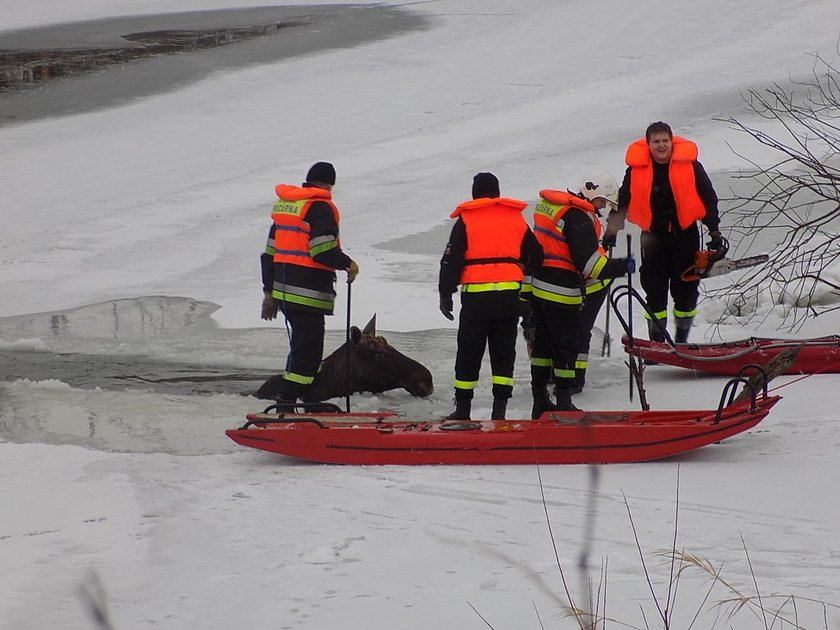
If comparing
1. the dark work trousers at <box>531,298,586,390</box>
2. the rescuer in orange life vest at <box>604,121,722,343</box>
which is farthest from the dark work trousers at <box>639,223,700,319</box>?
the dark work trousers at <box>531,298,586,390</box>

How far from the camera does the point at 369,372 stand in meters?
7.10

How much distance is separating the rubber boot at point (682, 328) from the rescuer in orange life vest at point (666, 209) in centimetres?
3

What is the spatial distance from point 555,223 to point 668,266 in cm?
141

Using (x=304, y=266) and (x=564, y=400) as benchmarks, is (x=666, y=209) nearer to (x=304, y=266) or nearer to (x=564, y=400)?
(x=564, y=400)

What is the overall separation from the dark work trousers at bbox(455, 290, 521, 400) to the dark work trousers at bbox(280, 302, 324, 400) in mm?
823

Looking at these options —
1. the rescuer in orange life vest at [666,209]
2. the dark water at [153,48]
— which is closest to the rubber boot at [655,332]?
the rescuer in orange life vest at [666,209]

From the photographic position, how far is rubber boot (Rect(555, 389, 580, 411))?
6.43 metres

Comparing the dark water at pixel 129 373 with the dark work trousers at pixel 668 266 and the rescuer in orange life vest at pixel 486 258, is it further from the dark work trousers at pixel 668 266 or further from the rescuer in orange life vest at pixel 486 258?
the dark work trousers at pixel 668 266

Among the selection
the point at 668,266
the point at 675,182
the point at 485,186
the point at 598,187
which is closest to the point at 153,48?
the point at 668,266

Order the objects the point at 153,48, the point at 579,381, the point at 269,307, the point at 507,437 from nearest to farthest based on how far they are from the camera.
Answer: the point at 507,437 < the point at 269,307 < the point at 579,381 < the point at 153,48

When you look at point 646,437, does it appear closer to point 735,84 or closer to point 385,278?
point 385,278

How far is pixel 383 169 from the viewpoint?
13172mm

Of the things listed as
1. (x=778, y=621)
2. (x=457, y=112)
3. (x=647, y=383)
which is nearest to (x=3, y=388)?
(x=647, y=383)

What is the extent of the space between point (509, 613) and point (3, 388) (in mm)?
4414
